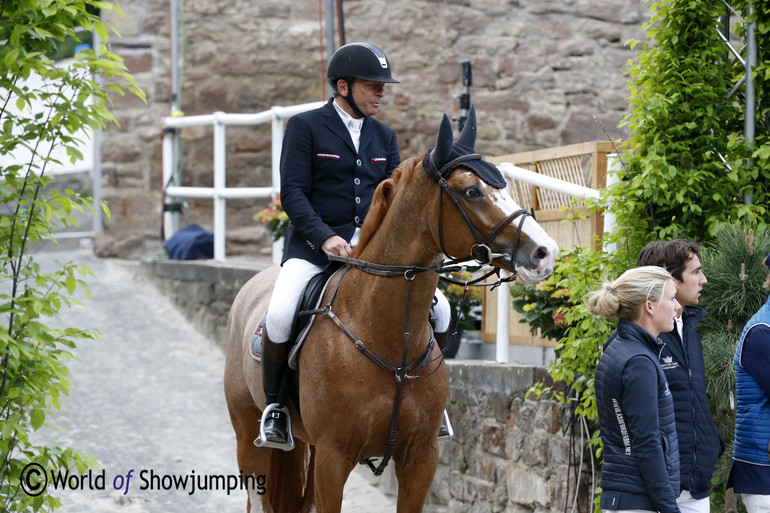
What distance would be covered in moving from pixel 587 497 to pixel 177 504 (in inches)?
114

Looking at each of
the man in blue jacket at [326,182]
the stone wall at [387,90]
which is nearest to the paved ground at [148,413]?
the stone wall at [387,90]

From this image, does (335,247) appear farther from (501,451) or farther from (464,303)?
(464,303)

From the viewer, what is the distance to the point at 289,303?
418cm

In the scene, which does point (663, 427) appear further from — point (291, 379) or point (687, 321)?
point (291, 379)

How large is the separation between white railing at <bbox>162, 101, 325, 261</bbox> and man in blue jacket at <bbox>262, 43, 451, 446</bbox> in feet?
14.1

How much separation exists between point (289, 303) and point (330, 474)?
80cm

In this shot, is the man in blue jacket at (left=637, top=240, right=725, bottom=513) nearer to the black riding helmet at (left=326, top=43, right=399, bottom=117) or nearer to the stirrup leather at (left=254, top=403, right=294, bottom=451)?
the black riding helmet at (left=326, top=43, right=399, bottom=117)

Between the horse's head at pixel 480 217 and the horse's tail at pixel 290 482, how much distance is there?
1899 mm

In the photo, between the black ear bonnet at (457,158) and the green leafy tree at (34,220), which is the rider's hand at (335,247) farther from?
the green leafy tree at (34,220)

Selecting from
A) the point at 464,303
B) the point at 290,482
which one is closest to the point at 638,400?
the point at 290,482

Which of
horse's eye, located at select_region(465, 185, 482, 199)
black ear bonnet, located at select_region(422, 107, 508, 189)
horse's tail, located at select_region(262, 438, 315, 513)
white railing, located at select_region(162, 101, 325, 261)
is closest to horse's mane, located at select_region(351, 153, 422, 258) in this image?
black ear bonnet, located at select_region(422, 107, 508, 189)

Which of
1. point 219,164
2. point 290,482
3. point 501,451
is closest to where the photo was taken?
point 290,482

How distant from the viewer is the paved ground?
6.48 meters

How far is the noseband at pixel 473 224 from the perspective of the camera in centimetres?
340
